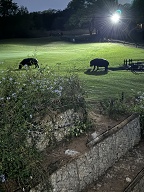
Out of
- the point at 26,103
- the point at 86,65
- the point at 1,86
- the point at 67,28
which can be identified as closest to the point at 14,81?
the point at 1,86

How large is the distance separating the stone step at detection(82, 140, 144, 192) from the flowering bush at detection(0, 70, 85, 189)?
6.07 ft

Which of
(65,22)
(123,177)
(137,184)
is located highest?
(65,22)

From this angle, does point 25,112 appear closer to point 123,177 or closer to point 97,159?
point 97,159

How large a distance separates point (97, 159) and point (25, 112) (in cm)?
204

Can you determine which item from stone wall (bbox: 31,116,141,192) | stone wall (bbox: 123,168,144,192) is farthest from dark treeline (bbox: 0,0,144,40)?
stone wall (bbox: 123,168,144,192)

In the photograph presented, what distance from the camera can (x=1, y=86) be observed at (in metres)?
6.89

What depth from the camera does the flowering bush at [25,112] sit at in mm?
5012

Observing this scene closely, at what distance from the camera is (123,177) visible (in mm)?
6984

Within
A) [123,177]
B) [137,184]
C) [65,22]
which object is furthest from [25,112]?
[65,22]

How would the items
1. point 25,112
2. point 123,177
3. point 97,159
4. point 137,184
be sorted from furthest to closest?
point 123,177 → point 137,184 → point 97,159 → point 25,112

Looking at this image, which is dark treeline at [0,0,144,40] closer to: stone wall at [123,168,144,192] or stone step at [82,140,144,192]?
stone step at [82,140,144,192]

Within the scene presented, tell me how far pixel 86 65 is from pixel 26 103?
14.5m

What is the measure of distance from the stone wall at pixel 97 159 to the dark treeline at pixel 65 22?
39785 millimetres

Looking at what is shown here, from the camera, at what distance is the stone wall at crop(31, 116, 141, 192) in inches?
226
